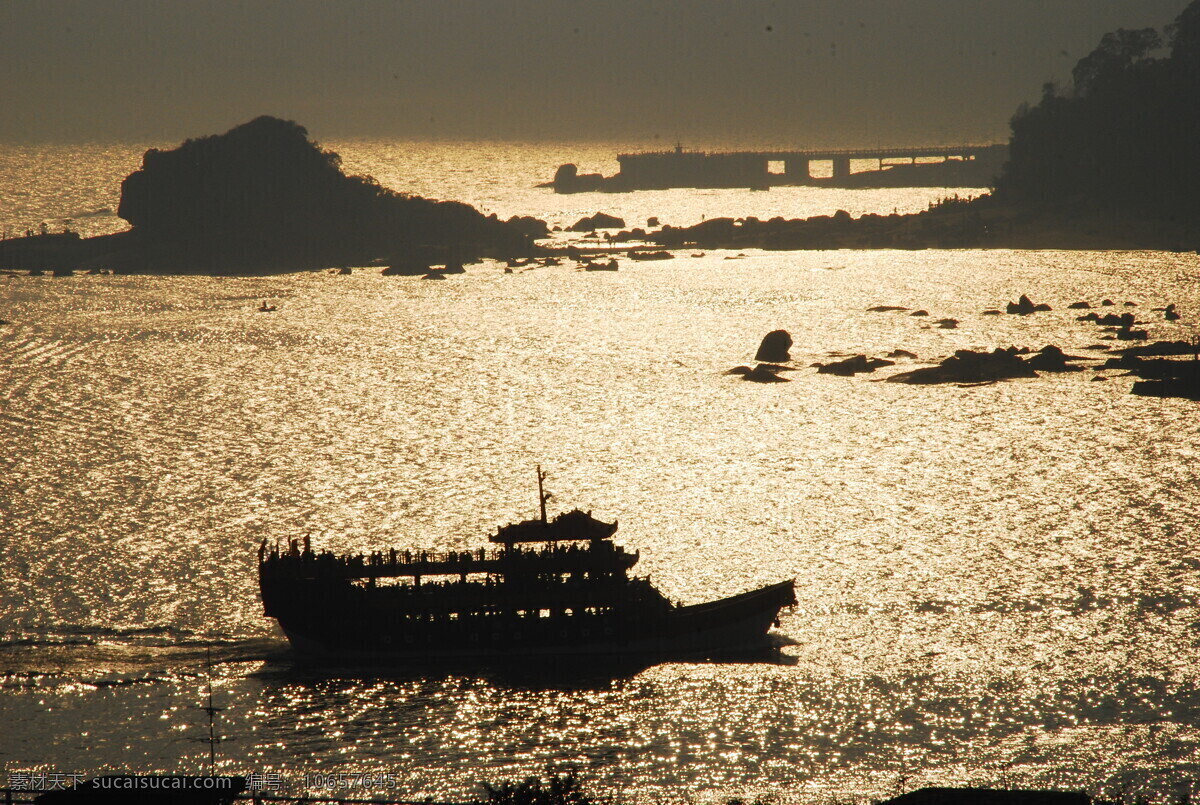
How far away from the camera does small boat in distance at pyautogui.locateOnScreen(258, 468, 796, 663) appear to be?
46.9 metres

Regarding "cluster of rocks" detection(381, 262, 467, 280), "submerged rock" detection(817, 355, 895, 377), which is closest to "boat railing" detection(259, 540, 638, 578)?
"submerged rock" detection(817, 355, 895, 377)

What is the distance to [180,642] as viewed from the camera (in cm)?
4747

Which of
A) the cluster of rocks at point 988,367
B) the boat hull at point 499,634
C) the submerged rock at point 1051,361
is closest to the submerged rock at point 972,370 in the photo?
the cluster of rocks at point 988,367

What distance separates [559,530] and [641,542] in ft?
41.1

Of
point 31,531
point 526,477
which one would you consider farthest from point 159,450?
point 526,477

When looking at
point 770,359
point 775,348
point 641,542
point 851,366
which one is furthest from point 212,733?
point 775,348

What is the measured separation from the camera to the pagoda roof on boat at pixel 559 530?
4759 centimetres

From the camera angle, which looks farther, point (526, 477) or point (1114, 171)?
point (1114, 171)

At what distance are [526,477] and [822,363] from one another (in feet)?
142

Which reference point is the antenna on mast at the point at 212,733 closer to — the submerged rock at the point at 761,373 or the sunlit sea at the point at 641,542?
the sunlit sea at the point at 641,542

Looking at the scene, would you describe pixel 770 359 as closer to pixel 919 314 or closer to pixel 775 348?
pixel 775 348

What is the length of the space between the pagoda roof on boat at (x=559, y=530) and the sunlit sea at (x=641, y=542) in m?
5.23

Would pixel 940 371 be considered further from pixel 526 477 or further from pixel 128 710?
pixel 128 710

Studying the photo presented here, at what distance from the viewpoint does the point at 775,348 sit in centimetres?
11125
